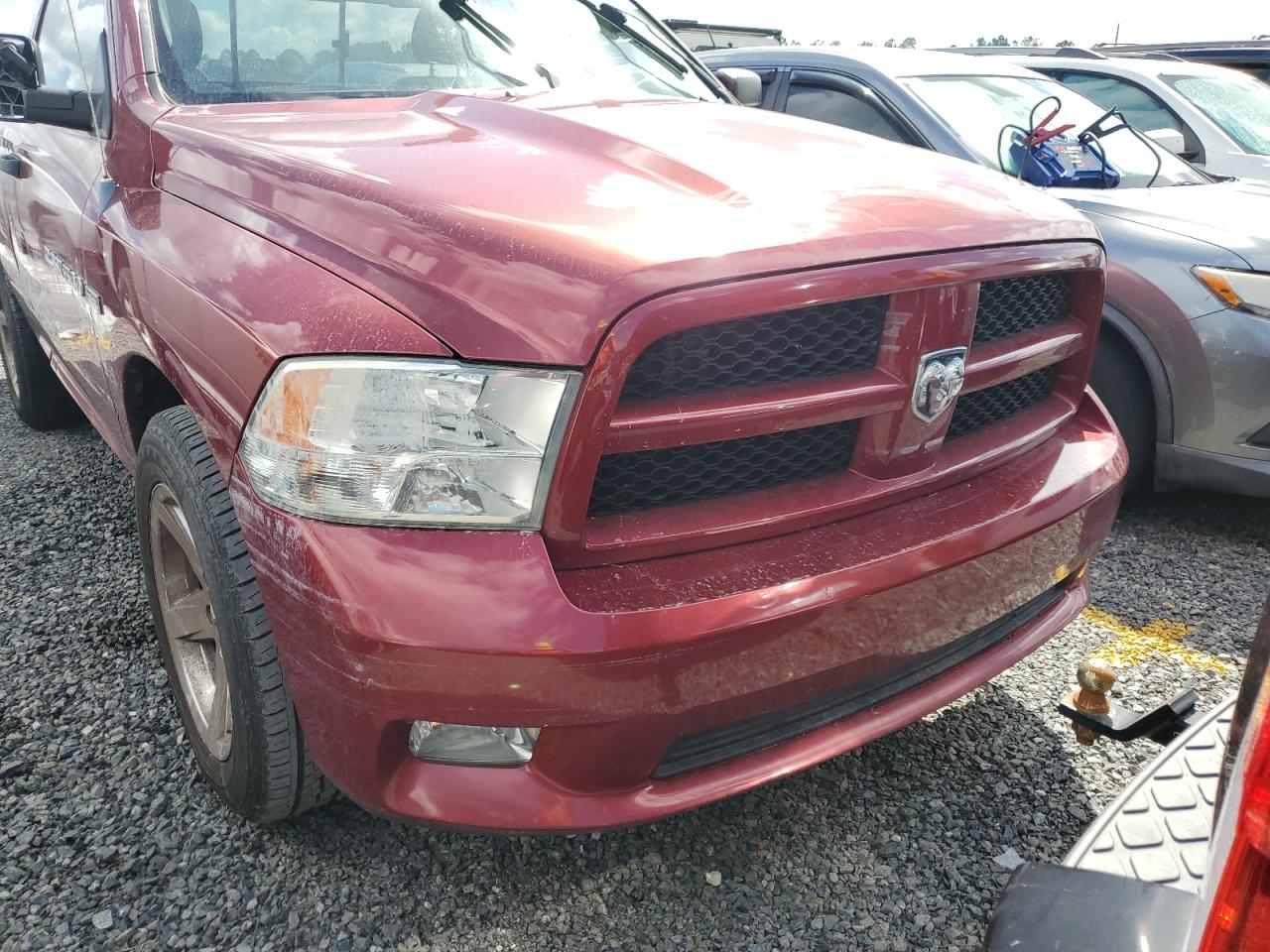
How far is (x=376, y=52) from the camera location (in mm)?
2465

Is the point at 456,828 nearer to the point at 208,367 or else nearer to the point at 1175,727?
the point at 208,367

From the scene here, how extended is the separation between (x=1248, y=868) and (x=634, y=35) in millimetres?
2926

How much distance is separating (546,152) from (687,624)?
0.95m

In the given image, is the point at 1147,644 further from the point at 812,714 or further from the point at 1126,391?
the point at 812,714

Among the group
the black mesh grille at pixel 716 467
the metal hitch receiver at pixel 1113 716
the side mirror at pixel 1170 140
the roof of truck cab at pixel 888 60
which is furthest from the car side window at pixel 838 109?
the metal hitch receiver at pixel 1113 716

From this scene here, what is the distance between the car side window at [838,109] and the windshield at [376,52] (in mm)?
1612

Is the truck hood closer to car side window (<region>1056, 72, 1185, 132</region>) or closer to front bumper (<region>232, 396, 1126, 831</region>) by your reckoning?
front bumper (<region>232, 396, 1126, 831</region>)

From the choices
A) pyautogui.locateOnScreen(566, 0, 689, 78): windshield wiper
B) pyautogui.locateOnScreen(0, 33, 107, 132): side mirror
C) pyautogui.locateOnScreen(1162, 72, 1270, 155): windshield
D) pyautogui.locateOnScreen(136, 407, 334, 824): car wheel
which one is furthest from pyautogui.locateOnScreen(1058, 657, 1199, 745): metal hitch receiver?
pyautogui.locateOnScreen(1162, 72, 1270, 155): windshield

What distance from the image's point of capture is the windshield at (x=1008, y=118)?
13.3 ft

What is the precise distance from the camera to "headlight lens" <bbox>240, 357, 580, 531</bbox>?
1360 millimetres

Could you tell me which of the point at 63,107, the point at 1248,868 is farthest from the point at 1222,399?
the point at 63,107

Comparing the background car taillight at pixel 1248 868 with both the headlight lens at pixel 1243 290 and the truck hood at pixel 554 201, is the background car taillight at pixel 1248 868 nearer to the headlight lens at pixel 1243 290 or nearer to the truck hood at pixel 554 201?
the truck hood at pixel 554 201

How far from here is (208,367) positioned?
65.7 inches

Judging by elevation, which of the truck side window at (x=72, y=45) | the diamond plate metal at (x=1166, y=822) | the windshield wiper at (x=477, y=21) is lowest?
the diamond plate metal at (x=1166, y=822)
